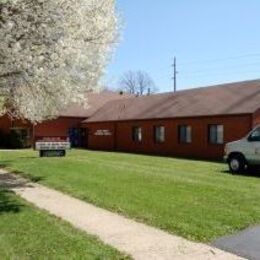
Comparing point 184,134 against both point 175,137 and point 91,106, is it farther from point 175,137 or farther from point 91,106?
point 91,106

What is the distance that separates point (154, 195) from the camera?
14453 mm

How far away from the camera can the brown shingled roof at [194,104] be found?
31906 mm

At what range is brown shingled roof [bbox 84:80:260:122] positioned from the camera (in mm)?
31906

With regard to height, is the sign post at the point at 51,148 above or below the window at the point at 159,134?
below

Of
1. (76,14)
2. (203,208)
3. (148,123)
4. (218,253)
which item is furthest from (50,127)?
(218,253)

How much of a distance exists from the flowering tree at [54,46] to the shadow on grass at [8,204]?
10.6 ft

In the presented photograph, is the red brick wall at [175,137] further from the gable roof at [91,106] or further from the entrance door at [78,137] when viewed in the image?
the gable roof at [91,106]

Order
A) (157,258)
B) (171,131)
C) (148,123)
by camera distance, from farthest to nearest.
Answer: (148,123)
(171,131)
(157,258)

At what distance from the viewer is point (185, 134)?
3516 cm

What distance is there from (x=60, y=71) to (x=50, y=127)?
31.9 meters

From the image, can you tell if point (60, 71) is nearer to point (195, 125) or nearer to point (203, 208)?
point (203, 208)

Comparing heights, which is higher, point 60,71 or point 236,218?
point 60,71

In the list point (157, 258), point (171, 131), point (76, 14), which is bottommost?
point (157, 258)

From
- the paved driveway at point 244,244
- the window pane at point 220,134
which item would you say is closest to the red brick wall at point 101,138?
the window pane at point 220,134
